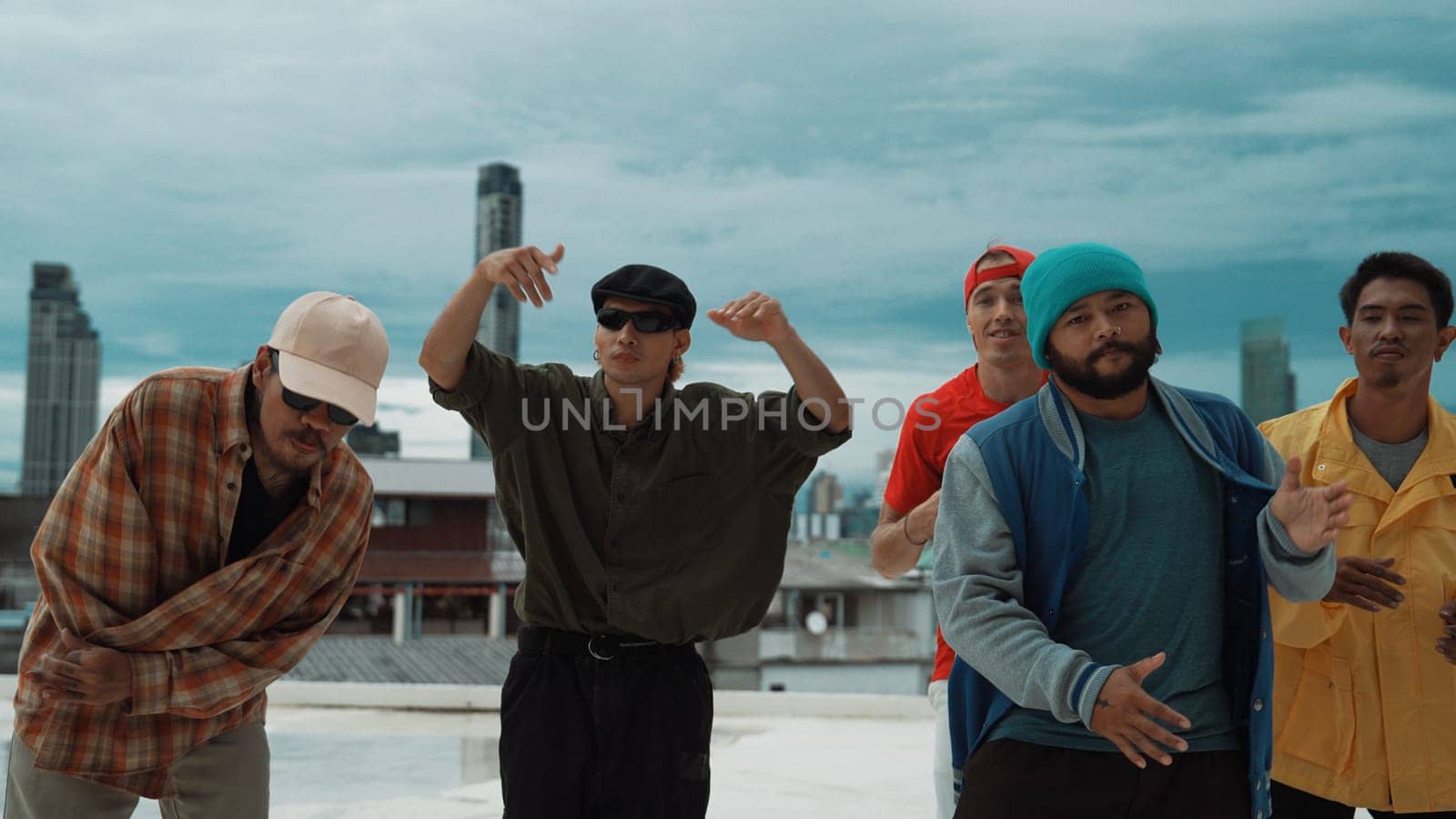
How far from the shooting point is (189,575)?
2393 millimetres

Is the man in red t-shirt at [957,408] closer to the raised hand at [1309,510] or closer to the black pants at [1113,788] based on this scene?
the black pants at [1113,788]

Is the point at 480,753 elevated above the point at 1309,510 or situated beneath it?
situated beneath

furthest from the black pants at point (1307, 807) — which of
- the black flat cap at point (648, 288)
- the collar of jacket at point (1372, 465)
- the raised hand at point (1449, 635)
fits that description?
the black flat cap at point (648, 288)

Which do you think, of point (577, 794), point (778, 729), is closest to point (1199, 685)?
point (577, 794)

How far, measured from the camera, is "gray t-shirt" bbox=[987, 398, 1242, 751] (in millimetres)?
1870

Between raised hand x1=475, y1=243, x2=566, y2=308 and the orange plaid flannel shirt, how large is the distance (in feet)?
1.75

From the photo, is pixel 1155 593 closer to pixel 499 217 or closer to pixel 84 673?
pixel 84 673

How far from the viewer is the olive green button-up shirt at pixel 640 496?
8.20 ft

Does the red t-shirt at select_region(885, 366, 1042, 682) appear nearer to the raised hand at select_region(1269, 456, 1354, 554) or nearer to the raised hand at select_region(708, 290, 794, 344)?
the raised hand at select_region(708, 290, 794, 344)

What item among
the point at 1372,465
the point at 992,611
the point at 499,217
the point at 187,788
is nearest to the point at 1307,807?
the point at 1372,465

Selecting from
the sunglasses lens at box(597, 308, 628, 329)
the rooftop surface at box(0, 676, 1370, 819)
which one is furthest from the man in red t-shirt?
the rooftop surface at box(0, 676, 1370, 819)

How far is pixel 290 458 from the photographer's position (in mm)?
2408

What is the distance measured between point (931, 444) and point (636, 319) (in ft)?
2.33

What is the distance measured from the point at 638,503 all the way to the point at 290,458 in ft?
2.26
